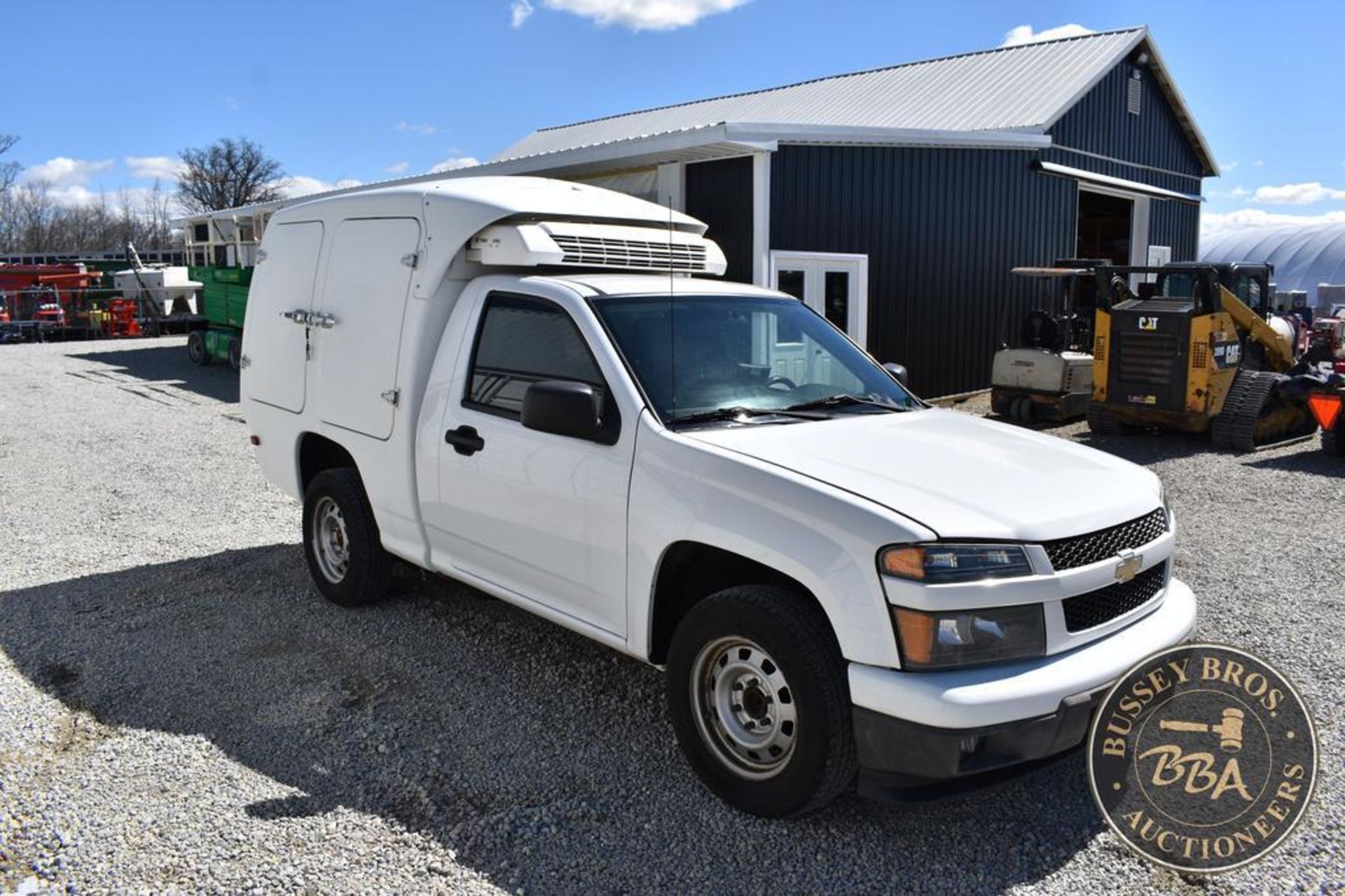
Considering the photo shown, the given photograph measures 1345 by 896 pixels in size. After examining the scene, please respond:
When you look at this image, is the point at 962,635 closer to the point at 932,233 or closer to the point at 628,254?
the point at 628,254

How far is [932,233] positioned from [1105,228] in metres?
10.9

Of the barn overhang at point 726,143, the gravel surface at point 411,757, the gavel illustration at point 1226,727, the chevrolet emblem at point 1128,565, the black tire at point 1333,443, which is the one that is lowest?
the gravel surface at point 411,757

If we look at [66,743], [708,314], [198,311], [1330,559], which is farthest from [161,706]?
[198,311]

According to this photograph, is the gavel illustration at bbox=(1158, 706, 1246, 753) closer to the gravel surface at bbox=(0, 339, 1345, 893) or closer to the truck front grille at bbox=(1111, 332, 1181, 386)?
the gravel surface at bbox=(0, 339, 1345, 893)

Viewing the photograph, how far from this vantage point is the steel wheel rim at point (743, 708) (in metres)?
3.57

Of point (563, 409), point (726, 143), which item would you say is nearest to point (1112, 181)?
point (726, 143)

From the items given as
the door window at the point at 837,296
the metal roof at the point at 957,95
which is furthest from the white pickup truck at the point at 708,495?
the metal roof at the point at 957,95

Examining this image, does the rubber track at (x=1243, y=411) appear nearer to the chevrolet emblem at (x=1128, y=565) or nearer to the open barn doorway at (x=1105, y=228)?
the chevrolet emblem at (x=1128, y=565)

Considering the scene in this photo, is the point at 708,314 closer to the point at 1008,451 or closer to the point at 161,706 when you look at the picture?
the point at 1008,451

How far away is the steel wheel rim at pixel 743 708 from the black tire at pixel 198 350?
20.8 meters

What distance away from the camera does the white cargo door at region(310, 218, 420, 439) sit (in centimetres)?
534

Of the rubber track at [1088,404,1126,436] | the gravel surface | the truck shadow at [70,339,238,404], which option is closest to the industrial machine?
the rubber track at [1088,404,1126,436]

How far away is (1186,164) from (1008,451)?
914 inches

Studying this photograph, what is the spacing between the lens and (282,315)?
6.30 metres
